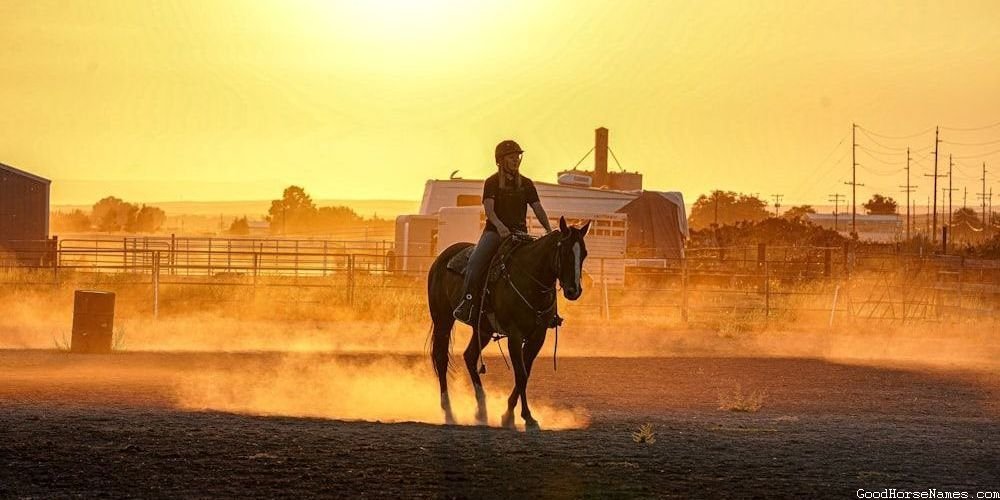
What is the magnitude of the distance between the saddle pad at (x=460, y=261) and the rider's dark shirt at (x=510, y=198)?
90 centimetres

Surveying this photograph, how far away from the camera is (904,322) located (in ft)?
107

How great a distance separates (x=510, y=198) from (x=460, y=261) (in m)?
1.40

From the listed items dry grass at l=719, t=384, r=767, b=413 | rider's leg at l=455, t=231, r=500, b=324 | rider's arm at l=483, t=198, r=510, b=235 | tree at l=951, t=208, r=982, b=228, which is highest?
tree at l=951, t=208, r=982, b=228

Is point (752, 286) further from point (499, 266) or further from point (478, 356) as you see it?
point (499, 266)

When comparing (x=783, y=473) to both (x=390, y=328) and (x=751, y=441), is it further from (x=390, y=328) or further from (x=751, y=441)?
(x=390, y=328)

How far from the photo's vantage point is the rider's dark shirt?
44.6ft

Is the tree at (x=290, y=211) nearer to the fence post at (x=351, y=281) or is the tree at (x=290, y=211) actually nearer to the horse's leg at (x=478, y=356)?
the fence post at (x=351, y=281)

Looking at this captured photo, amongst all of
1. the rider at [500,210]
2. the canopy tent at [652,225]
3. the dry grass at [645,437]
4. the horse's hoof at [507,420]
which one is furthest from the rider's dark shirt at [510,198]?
the canopy tent at [652,225]

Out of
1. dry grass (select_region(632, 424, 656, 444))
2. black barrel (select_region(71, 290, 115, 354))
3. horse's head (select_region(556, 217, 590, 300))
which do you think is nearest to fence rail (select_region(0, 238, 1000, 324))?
black barrel (select_region(71, 290, 115, 354))

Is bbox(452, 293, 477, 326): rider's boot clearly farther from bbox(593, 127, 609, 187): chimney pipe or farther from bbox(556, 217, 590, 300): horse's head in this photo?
bbox(593, 127, 609, 187): chimney pipe

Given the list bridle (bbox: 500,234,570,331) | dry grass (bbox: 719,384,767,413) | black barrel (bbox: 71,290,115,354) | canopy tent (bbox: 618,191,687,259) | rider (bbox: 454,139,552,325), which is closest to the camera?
bridle (bbox: 500,234,570,331)

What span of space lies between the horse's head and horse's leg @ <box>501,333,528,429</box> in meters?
0.77

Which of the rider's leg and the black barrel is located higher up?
the rider's leg

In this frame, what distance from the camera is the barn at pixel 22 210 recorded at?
54.0 meters
